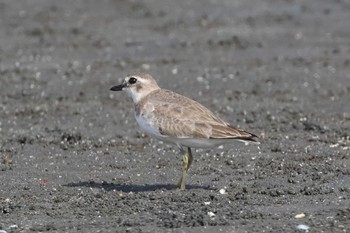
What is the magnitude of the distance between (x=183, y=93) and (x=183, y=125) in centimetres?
477

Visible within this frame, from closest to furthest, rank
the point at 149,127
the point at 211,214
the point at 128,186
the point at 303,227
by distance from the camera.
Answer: the point at 303,227, the point at 211,214, the point at 149,127, the point at 128,186

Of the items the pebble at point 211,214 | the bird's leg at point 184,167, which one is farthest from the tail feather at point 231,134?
the pebble at point 211,214

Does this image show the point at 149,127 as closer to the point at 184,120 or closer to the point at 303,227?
the point at 184,120

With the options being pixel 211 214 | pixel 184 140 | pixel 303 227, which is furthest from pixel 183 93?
pixel 303 227

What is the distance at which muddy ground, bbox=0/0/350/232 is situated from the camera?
895 cm

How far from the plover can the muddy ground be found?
45cm

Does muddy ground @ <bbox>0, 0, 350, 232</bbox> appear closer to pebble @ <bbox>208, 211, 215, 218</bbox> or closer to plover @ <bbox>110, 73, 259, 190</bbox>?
pebble @ <bbox>208, 211, 215, 218</bbox>

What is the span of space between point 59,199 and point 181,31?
383 inches

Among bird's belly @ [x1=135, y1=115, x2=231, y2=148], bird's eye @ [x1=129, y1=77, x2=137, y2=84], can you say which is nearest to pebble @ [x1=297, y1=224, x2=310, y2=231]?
bird's belly @ [x1=135, y1=115, x2=231, y2=148]

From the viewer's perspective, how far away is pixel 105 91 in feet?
48.5

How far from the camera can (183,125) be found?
9781 millimetres

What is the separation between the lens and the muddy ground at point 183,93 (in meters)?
8.95

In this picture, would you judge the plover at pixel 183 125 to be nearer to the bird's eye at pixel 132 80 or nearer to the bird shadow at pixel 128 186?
the bird shadow at pixel 128 186

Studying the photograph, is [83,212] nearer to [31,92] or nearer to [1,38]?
[31,92]
